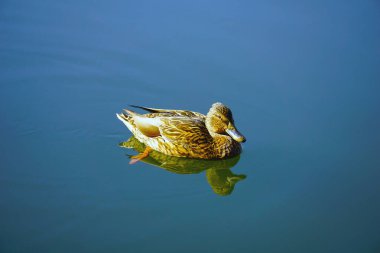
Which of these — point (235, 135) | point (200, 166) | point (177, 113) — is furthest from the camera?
point (177, 113)

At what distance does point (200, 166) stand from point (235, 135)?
57 cm

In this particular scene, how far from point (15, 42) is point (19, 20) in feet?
2.06

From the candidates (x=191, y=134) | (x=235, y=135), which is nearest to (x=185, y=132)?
(x=191, y=134)

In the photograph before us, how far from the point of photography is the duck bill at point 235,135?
240 inches

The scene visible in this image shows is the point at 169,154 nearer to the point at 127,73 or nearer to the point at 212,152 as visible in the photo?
the point at 212,152

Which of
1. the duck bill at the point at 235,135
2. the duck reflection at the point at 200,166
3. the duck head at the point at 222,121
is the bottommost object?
the duck reflection at the point at 200,166

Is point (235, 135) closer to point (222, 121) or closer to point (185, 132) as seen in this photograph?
point (222, 121)

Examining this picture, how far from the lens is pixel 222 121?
6.27 metres

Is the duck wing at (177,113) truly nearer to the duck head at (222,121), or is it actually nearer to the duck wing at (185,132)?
the duck wing at (185,132)

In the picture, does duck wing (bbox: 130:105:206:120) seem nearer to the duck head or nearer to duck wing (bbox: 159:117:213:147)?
duck wing (bbox: 159:117:213:147)

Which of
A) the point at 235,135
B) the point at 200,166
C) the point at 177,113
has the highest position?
the point at 177,113

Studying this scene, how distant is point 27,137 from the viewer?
20.7 ft

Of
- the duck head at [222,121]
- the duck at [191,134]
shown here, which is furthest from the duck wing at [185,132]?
the duck head at [222,121]

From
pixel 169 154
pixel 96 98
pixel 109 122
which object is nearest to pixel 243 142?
pixel 169 154
